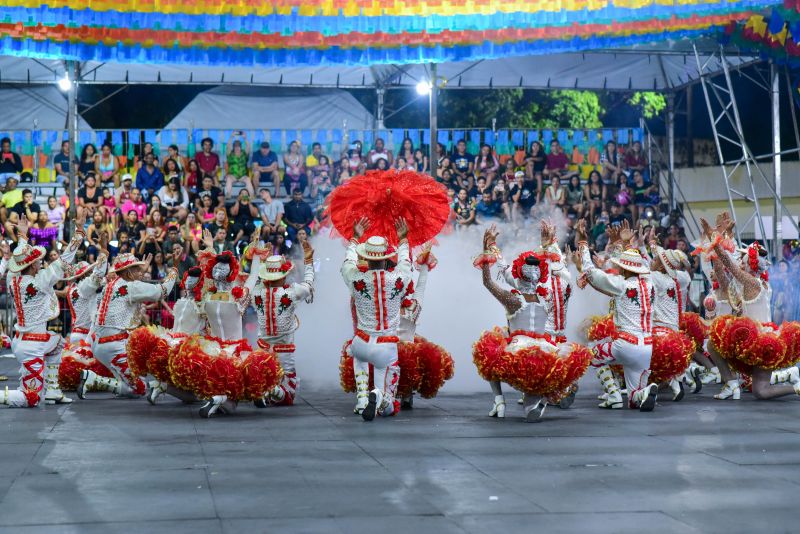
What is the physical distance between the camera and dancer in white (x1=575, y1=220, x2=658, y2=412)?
10.7m

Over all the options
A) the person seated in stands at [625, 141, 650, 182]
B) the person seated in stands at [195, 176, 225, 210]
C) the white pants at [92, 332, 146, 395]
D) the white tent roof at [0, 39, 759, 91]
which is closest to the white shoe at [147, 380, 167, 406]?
the white pants at [92, 332, 146, 395]

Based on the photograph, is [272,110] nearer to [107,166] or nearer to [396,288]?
[107,166]

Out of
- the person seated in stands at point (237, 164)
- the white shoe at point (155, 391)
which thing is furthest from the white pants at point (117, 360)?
the person seated in stands at point (237, 164)

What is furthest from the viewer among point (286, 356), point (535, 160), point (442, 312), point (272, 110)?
point (272, 110)

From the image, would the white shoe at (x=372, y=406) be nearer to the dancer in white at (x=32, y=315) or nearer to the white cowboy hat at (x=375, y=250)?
the white cowboy hat at (x=375, y=250)

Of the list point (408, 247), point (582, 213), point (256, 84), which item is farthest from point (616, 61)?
point (408, 247)

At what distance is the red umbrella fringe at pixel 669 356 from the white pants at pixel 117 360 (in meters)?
5.19

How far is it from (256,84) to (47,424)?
13.3 m

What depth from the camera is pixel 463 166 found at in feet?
70.1

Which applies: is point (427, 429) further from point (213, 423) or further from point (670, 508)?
point (670, 508)

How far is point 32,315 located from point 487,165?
38.6 ft

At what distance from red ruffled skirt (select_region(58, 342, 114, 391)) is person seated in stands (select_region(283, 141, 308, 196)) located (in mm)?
8411

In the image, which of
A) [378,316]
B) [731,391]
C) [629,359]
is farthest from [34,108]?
[731,391]

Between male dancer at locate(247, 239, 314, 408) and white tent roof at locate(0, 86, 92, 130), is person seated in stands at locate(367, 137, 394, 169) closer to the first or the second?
white tent roof at locate(0, 86, 92, 130)
